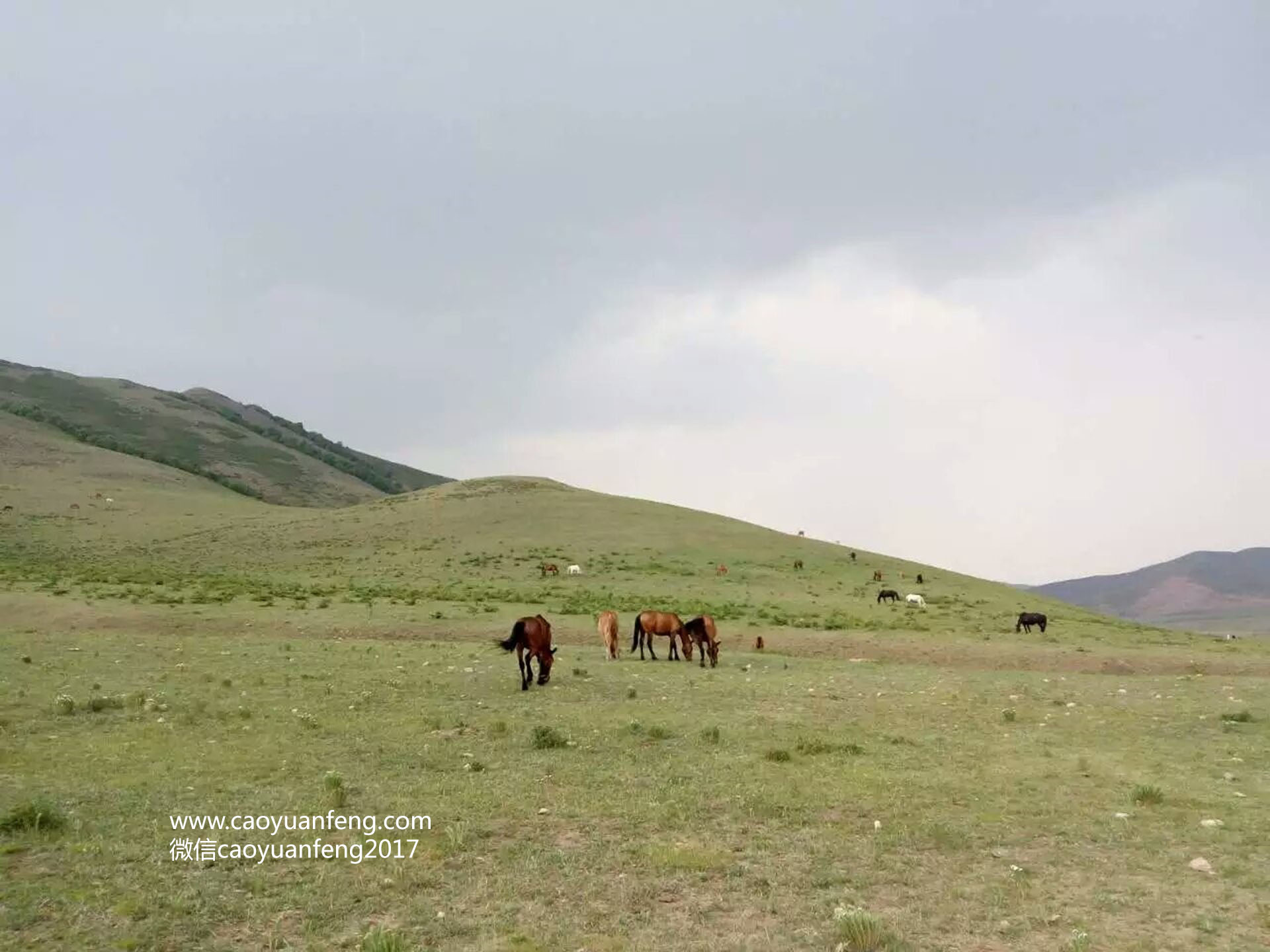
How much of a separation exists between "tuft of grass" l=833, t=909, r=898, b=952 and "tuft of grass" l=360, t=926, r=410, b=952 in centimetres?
311

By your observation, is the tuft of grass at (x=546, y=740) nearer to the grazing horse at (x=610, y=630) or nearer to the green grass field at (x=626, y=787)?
the green grass field at (x=626, y=787)

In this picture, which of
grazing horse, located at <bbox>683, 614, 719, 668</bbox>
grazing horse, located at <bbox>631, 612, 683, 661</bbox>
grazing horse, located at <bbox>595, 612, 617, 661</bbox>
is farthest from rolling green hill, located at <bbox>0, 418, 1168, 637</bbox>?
grazing horse, located at <bbox>595, 612, 617, 661</bbox>

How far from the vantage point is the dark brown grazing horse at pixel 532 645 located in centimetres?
1750

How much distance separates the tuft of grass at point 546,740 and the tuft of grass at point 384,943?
616 cm

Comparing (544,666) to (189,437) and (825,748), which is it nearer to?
(825,748)

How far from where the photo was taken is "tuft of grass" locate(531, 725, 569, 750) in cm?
1228

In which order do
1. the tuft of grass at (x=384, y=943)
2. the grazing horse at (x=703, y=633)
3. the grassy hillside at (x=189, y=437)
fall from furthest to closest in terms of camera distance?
the grassy hillside at (x=189, y=437), the grazing horse at (x=703, y=633), the tuft of grass at (x=384, y=943)

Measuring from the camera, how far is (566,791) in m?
10.1

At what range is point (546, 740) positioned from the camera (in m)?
12.4

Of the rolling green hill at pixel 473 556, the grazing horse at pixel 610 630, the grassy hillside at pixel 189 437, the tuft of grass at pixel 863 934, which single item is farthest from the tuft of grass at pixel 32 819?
the grassy hillside at pixel 189 437

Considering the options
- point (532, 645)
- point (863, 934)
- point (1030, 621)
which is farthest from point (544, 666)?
point (1030, 621)

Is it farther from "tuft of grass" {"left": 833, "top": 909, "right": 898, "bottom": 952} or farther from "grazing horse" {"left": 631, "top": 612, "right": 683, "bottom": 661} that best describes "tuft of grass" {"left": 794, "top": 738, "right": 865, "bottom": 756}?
"grazing horse" {"left": 631, "top": 612, "right": 683, "bottom": 661}

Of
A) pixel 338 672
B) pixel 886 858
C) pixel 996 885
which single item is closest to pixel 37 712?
pixel 338 672

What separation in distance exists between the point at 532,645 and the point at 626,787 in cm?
771
